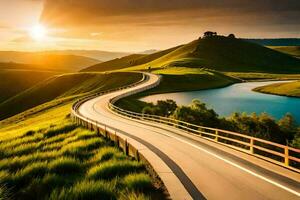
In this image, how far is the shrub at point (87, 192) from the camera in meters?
11.2

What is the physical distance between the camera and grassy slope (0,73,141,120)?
13764 centimetres

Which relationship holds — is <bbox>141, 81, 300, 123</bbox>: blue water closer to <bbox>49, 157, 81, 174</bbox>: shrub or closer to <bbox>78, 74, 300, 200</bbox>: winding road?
<bbox>78, 74, 300, 200</bbox>: winding road

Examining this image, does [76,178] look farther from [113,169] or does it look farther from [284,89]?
[284,89]

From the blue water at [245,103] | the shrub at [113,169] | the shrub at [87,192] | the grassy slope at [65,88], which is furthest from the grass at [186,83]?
the shrub at [87,192]

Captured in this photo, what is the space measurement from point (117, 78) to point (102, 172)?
129 meters

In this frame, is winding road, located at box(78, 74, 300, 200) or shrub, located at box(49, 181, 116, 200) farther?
winding road, located at box(78, 74, 300, 200)

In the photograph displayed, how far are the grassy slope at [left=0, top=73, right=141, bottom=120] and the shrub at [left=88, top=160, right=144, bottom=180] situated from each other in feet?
372

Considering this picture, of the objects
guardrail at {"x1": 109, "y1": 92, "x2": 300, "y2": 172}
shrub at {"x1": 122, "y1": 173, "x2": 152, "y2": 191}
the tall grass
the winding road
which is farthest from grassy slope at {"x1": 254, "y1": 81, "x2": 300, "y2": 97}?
shrub at {"x1": 122, "y1": 173, "x2": 152, "y2": 191}

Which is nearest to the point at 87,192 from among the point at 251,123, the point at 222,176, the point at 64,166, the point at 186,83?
the point at 64,166

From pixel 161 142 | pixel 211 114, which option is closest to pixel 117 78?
pixel 211 114

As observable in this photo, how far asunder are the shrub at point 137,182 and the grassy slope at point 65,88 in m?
116

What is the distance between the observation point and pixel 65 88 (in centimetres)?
15400

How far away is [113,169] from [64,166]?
2.39 m

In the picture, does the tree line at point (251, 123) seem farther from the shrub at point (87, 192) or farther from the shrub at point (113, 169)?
the shrub at point (87, 192)
